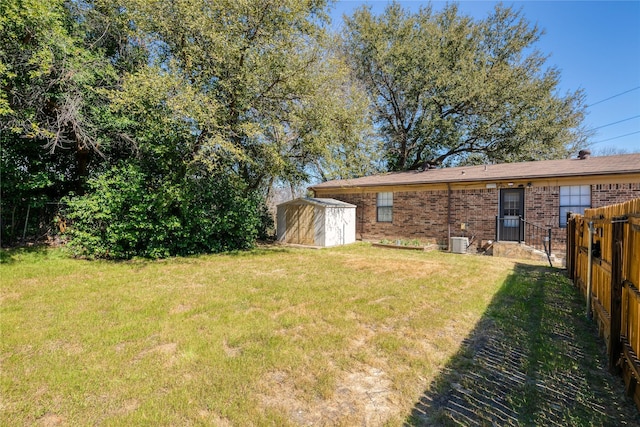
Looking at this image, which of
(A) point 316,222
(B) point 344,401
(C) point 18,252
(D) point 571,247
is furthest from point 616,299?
(C) point 18,252

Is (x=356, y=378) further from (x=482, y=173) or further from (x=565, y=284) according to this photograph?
(x=482, y=173)

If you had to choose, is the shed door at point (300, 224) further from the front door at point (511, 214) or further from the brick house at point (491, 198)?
the front door at point (511, 214)

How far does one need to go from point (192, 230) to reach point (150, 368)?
746 cm

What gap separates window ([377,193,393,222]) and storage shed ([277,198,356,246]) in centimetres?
124

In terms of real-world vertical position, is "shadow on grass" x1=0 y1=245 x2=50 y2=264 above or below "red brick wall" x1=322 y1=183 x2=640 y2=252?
below

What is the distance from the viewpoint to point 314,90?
924 cm

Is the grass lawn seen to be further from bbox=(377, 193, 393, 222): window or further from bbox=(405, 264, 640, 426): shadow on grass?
bbox=(377, 193, 393, 222): window

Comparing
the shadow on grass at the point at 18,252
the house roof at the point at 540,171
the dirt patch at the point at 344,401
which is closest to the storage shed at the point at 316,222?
the house roof at the point at 540,171

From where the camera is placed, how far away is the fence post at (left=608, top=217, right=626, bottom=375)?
2816 millimetres

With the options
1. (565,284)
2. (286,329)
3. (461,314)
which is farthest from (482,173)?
(286,329)

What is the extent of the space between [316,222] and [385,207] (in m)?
3.41

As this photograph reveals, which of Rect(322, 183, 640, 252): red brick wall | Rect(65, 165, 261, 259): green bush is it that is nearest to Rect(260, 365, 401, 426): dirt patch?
Rect(65, 165, 261, 259): green bush

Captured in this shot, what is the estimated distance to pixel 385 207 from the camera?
546 inches

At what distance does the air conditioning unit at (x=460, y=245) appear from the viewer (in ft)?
36.5
